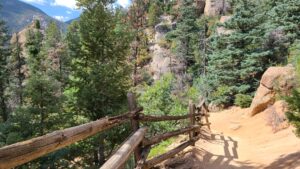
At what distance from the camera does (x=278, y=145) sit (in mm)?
10016

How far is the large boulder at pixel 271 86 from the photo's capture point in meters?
16.4

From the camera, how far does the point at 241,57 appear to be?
75.5ft

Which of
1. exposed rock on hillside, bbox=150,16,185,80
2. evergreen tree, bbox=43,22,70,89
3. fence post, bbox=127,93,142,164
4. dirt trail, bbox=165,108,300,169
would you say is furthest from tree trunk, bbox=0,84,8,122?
fence post, bbox=127,93,142,164

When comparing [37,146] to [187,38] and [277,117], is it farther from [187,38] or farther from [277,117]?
[187,38]

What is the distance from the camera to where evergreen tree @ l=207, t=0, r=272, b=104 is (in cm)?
2216

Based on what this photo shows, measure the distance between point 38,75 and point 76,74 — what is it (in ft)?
6.15

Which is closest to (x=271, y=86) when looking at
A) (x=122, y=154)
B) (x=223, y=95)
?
(x=223, y=95)

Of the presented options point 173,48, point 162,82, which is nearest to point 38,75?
point 162,82

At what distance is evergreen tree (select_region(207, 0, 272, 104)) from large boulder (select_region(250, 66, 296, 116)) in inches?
151

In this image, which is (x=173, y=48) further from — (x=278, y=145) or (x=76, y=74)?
(x=278, y=145)

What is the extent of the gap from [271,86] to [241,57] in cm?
Result: 603

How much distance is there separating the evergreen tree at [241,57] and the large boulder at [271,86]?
3845 mm

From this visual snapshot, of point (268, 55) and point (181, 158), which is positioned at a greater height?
point (268, 55)

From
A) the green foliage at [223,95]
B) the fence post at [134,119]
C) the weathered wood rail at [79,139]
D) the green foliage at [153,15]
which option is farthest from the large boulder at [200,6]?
the fence post at [134,119]
